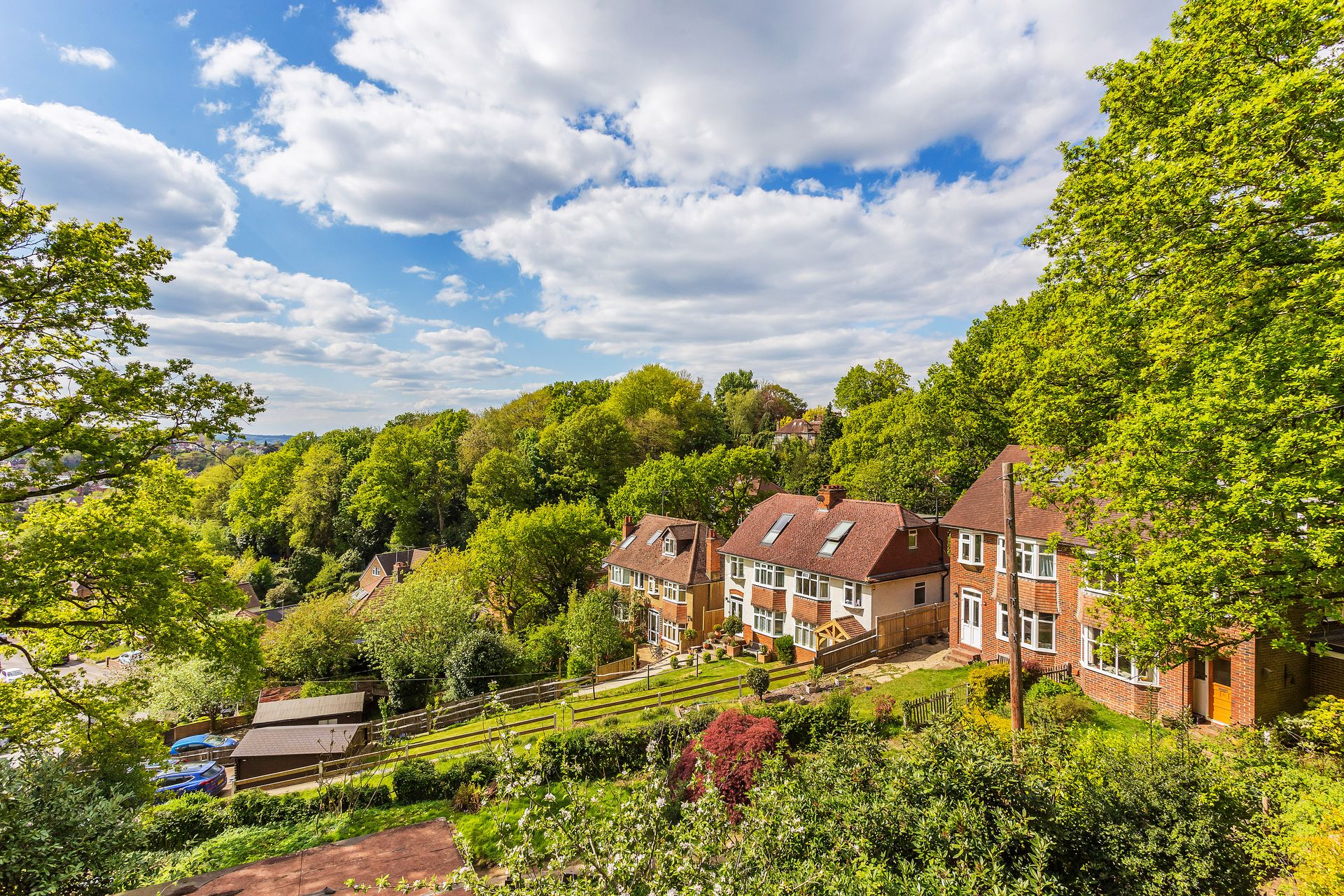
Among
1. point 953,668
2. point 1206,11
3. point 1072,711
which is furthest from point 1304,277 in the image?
point 953,668

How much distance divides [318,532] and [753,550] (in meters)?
54.8

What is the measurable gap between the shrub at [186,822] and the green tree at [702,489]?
29.8m

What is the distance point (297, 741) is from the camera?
2273 cm

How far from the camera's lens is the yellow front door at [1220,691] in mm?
15953

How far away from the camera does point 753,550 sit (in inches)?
1236

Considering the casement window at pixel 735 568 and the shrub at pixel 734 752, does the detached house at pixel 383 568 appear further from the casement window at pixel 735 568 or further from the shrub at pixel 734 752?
the shrub at pixel 734 752

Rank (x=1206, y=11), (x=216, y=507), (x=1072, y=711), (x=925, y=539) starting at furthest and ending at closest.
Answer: (x=216, y=507) < (x=925, y=539) < (x=1072, y=711) < (x=1206, y=11)

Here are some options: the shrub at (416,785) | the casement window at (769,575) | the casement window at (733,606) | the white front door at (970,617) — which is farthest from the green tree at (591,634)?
the white front door at (970,617)

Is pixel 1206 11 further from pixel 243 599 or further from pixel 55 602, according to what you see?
pixel 55 602

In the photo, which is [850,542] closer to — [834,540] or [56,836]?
[834,540]

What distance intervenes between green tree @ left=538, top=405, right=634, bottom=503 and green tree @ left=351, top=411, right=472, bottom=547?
1515 cm

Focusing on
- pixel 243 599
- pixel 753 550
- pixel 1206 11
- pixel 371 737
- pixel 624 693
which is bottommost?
pixel 371 737

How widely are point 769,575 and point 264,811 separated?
71.8ft

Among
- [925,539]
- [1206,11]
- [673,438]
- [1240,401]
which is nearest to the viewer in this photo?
[1240,401]
